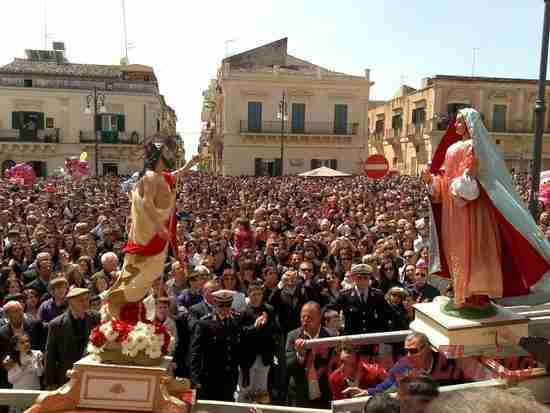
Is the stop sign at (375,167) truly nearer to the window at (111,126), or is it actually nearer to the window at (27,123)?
the window at (111,126)

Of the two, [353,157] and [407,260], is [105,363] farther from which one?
[353,157]

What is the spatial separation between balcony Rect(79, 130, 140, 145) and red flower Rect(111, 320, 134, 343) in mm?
36036

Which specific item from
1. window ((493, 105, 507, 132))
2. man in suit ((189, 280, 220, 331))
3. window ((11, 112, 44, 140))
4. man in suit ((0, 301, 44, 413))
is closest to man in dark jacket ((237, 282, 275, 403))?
man in suit ((189, 280, 220, 331))

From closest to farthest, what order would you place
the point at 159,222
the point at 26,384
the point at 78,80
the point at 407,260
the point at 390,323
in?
1. the point at 159,222
2. the point at 26,384
3. the point at 390,323
4. the point at 407,260
5. the point at 78,80

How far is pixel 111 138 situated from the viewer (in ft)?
127

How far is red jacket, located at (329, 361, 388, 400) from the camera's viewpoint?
427 centimetres

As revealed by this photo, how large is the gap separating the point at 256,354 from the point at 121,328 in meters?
1.76

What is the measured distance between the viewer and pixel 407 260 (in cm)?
857

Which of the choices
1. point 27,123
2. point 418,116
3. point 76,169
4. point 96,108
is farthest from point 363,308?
point 27,123

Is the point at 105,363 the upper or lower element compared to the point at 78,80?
lower

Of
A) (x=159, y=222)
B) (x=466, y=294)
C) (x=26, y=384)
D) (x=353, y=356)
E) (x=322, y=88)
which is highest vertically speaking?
(x=322, y=88)

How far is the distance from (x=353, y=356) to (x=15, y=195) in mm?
16296

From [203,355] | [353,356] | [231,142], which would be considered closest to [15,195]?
[203,355]

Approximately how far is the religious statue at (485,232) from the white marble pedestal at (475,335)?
155mm
